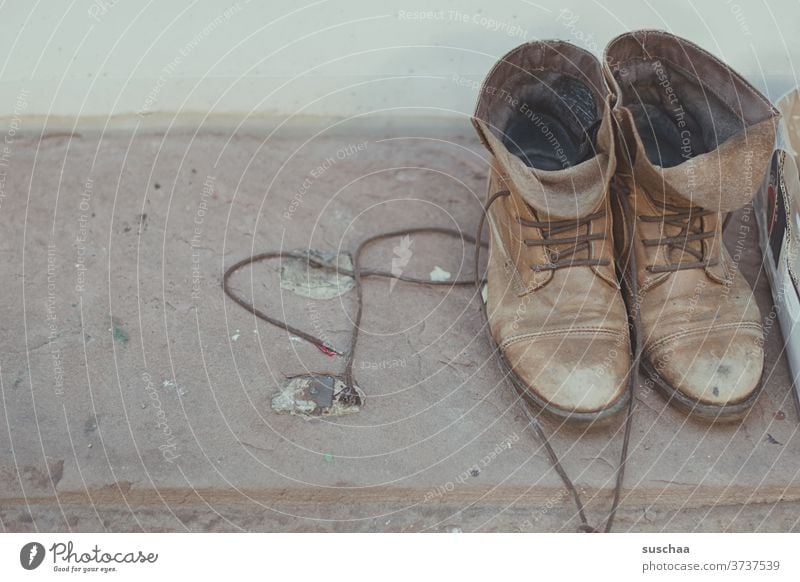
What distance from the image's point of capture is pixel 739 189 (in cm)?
117

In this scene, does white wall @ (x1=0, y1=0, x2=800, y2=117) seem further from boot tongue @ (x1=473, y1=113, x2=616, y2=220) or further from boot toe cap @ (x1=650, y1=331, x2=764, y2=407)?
boot toe cap @ (x1=650, y1=331, x2=764, y2=407)

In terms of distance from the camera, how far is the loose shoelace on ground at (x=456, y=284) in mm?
1146

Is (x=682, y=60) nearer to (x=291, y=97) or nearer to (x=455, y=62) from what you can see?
(x=455, y=62)

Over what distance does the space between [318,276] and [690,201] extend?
62 centimetres

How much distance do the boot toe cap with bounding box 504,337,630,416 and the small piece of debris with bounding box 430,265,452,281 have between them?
26 centimetres

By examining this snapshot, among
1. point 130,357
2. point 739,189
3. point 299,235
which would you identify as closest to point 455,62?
point 299,235

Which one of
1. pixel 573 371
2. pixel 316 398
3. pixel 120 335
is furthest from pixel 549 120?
pixel 120 335

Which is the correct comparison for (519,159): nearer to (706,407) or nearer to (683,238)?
(683,238)

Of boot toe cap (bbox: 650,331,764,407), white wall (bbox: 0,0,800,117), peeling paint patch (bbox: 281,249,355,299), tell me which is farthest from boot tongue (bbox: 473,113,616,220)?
white wall (bbox: 0,0,800,117)

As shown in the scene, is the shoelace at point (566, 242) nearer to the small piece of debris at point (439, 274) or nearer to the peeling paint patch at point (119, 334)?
the small piece of debris at point (439, 274)

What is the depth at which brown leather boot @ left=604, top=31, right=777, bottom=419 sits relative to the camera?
117 centimetres

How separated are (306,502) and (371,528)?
0.10 m

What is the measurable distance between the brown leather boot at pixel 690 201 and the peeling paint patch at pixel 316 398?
44 centimetres

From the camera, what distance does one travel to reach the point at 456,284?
Result: 146 cm
